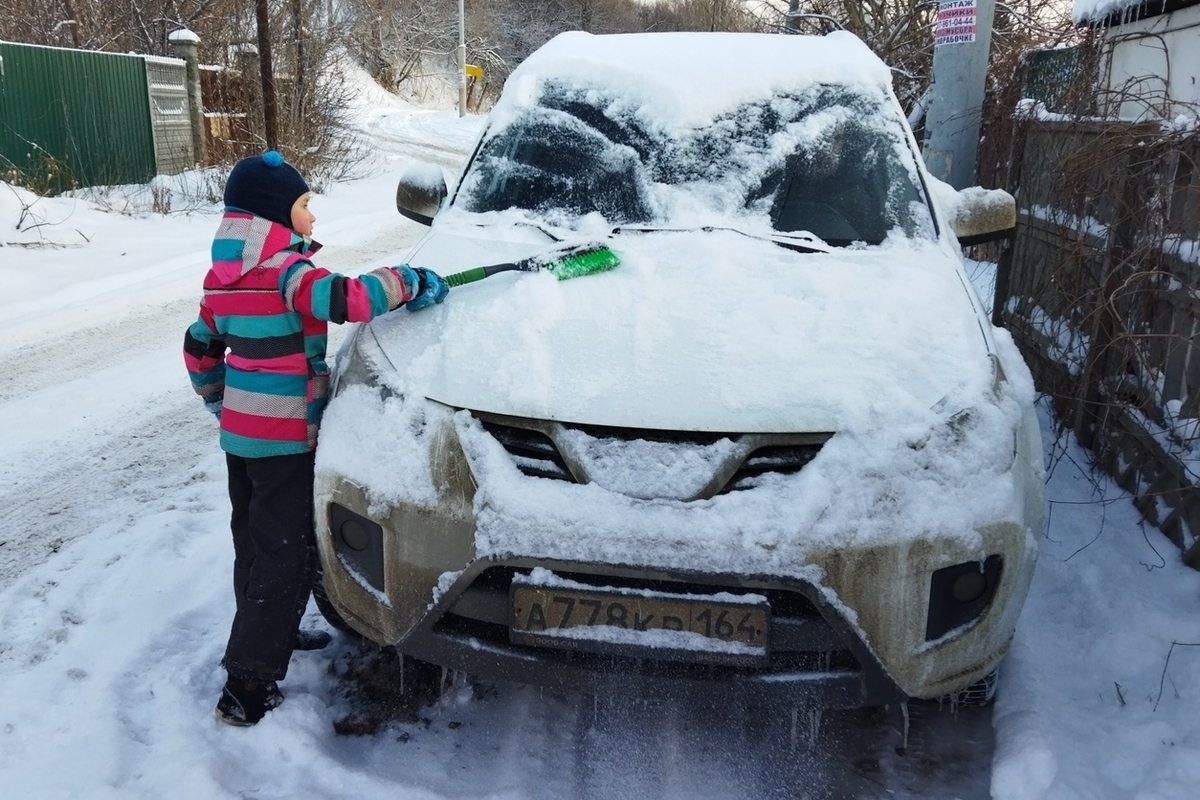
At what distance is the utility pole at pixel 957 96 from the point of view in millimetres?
5883

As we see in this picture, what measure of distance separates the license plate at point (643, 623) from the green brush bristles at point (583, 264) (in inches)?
40.5

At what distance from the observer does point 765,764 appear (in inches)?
97.4

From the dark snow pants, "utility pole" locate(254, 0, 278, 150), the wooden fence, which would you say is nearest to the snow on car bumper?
the dark snow pants

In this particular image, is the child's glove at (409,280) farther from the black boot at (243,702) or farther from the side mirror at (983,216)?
the side mirror at (983,216)

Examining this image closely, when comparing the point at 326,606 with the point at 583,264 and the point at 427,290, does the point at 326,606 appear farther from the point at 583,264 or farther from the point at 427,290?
the point at 583,264

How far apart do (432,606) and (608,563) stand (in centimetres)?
43

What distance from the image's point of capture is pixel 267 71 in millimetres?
14406

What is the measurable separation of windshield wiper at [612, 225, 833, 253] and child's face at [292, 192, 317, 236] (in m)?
0.98

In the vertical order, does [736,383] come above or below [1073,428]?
above

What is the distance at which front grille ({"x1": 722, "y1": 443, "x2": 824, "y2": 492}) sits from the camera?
212 cm

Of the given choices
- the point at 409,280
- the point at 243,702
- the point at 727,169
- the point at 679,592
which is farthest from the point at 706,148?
the point at 243,702

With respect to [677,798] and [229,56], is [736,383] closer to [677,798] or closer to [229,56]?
[677,798]

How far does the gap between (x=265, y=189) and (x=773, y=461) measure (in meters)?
1.40

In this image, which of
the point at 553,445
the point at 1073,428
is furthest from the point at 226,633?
the point at 1073,428
